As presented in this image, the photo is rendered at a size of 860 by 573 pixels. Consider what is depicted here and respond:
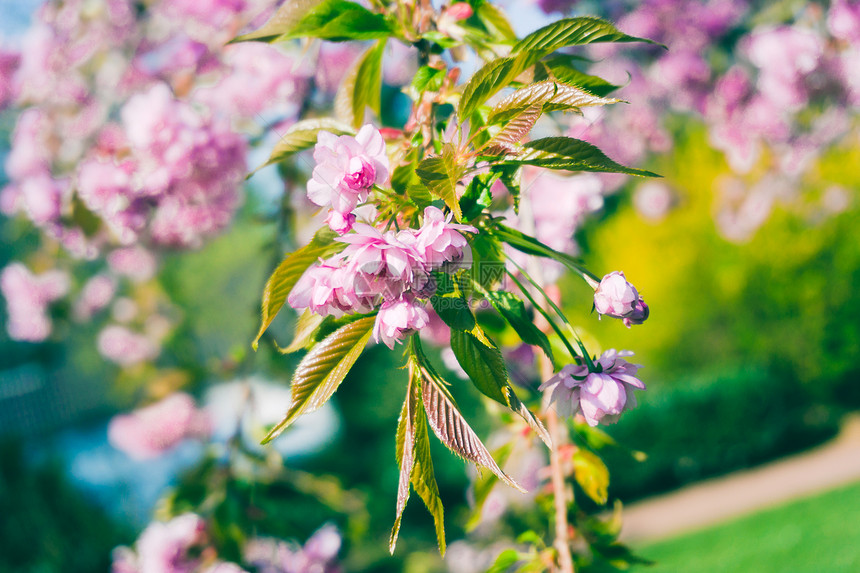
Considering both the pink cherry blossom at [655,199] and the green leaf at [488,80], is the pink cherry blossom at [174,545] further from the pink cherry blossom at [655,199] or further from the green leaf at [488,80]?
the pink cherry blossom at [655,199]

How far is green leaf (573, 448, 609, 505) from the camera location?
3.19 feet

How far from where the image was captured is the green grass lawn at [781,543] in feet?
14.4

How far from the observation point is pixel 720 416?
6.55m

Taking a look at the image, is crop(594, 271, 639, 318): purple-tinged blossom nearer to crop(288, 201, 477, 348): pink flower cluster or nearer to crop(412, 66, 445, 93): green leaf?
crop(288, 201, 477, 348): pink flower cluster

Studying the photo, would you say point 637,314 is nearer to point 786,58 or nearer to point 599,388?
point 599,388

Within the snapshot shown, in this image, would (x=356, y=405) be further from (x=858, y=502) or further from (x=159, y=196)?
(x=159, y=196)

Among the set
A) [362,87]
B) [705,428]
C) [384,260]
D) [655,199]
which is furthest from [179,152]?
[655,199]

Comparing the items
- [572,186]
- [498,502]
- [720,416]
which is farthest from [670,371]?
[572,186]

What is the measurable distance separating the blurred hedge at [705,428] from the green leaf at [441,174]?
6447 millimetres

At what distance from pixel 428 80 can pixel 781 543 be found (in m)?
5.42

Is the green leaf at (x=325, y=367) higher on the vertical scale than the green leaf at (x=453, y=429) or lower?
higher

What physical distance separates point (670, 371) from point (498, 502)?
21.9 feet

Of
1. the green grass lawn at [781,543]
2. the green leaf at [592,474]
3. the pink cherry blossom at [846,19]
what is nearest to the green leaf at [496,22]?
the green leaf at [592,474]

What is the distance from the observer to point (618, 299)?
655 millimetres
